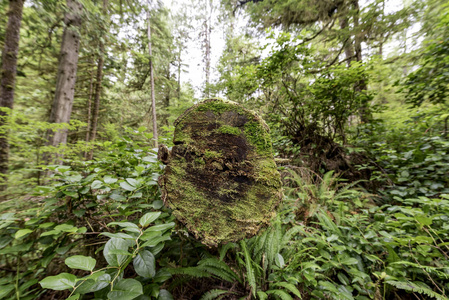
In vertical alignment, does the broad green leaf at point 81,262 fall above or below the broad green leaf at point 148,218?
below

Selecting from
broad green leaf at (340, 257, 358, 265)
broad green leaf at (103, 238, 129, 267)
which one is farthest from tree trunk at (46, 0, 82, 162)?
broad green leaf at (340, 257, 358, 265)

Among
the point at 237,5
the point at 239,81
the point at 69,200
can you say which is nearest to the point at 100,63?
the point at 239,81

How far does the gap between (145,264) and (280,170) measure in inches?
70.8

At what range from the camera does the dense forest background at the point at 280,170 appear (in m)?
1.12

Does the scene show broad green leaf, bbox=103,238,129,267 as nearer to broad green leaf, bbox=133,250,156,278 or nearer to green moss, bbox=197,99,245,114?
broad green leaf, bbox=133,250,156,278

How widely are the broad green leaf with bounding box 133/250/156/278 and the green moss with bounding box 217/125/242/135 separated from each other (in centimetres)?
92

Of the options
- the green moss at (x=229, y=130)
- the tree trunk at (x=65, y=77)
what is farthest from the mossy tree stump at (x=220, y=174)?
the tree trunk at (x=65, y=77)

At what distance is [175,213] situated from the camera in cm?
104

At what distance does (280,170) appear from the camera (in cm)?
214

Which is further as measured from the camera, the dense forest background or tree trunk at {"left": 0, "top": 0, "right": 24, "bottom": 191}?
tree trunk at {"left": 0, "top": 0, "right": 24, "bottom": 191}

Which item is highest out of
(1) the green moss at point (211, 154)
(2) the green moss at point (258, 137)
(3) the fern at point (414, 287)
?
(2) the green moss at point (258, 137)

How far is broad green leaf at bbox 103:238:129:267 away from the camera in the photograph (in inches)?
29.9

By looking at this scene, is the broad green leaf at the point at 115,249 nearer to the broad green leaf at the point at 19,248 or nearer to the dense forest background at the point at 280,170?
the dense forest background at the point at 280,170

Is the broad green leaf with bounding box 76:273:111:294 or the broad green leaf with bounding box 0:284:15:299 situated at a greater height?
the broad green leaf with bounding box 76:273:111:294
